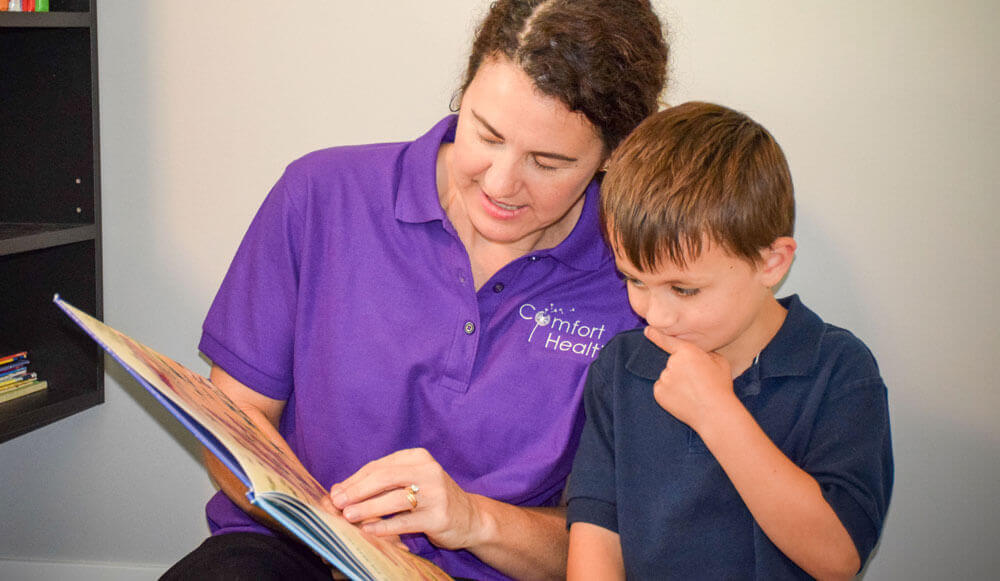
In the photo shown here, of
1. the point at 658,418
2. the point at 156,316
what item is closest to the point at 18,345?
the point at 156,316

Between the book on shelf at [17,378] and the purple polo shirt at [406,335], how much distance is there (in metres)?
0.52

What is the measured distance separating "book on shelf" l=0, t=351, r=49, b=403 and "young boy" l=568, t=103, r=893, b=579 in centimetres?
101

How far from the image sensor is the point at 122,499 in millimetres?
1649

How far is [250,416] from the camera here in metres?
1.14

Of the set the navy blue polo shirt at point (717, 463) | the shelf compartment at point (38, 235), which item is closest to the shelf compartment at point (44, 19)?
the shelf compartment at point (38, 235)

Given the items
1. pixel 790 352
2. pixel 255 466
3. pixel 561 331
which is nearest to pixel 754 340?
pixel 790 352

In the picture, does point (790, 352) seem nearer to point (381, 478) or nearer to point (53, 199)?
point (381, 478)

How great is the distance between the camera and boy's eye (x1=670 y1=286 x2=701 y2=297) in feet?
3.15

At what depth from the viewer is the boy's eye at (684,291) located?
0.96 meters

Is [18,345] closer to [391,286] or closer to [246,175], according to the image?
[246,175]

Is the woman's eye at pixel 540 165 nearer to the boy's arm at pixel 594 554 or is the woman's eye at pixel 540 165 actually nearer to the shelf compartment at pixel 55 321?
the boy's arm at pixel 594 554

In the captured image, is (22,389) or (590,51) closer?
(590,51)

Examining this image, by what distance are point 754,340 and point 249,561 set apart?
652 mm

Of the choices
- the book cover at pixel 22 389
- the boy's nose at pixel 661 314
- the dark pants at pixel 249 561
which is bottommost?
the book cover at pixel 22 389
